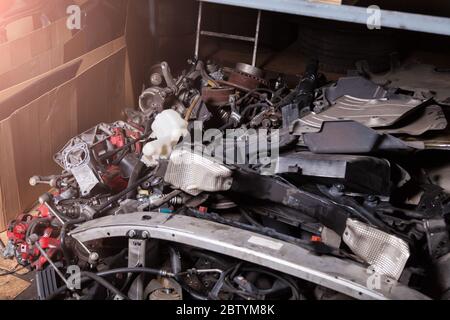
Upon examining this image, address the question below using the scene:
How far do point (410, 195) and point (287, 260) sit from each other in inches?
26.9

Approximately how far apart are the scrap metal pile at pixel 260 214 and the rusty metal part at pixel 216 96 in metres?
0.39

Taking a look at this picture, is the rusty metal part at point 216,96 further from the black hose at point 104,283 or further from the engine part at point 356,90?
the black hose at point 104,283

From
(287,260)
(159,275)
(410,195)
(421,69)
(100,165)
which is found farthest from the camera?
(421,69)

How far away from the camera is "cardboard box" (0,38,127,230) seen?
1987mm

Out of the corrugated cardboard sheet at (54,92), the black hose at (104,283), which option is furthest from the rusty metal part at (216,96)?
the black hose at (104,283)

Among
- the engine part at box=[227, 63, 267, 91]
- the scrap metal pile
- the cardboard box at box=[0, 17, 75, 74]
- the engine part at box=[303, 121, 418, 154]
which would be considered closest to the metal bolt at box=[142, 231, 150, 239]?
the scrap metal pile

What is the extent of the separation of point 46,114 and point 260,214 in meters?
1.13

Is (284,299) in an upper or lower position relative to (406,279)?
lower

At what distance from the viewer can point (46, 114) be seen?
2.15 meters

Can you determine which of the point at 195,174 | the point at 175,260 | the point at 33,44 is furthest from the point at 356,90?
the point at 33,44

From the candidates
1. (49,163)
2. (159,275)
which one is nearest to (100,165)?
(49,163)

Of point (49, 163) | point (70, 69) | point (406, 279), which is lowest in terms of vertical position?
point (49, 163)
